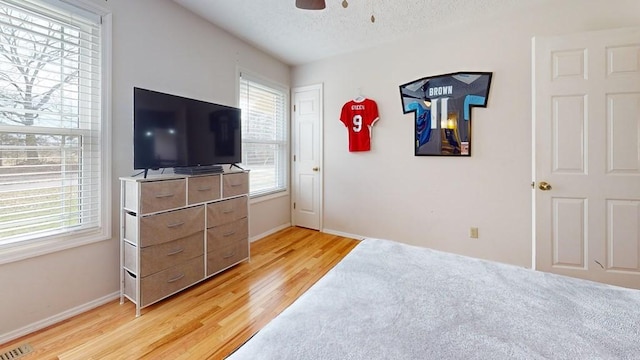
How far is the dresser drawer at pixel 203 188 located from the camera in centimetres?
208

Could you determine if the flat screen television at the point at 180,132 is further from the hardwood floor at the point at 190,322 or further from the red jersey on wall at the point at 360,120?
the red jersey on wall at the point at 360,120

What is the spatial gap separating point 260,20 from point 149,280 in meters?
2.53

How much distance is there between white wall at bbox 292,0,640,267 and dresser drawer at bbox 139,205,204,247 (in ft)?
6.20

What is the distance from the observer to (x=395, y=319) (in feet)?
2.72

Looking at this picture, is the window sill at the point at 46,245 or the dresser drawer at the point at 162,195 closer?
the window sill at the point at 46,245

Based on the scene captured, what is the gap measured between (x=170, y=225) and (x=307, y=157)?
7.05ft

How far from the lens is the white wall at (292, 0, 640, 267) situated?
2.39m

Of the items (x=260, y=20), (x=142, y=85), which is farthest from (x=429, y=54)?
(x=142, y=85)

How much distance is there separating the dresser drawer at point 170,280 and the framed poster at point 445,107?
255 cm

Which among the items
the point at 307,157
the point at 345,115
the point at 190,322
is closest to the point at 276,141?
the point at 307,157

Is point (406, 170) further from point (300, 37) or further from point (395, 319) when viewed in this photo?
point (395, 319)

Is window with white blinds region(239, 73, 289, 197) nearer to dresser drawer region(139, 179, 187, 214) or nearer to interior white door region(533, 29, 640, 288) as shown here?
dresser drawer region(139, 179, 187, 214)

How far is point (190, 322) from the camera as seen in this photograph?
172cm

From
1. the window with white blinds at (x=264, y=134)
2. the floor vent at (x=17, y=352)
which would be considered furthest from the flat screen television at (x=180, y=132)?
the floor vent at (x=17, y=352)
